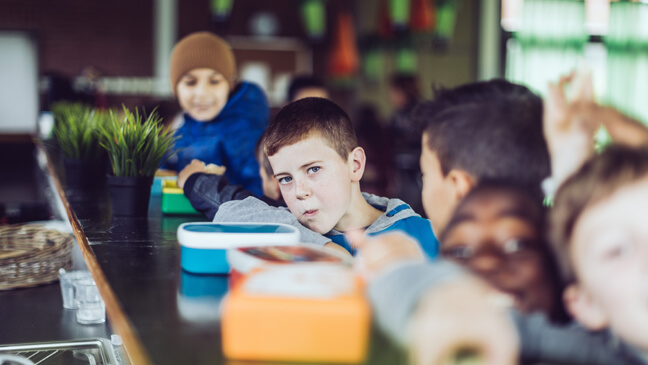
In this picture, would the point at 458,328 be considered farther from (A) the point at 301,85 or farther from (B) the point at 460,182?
(A) the point at 301,85

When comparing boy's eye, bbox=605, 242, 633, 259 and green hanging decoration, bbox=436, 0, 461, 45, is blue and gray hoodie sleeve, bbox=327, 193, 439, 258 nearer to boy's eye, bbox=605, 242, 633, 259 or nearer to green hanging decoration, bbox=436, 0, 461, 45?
boy's eye, bbox=605, 242, 633, 259

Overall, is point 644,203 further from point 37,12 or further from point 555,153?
point 37,12

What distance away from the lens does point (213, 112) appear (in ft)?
8.27

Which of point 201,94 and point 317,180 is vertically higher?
point 201,94

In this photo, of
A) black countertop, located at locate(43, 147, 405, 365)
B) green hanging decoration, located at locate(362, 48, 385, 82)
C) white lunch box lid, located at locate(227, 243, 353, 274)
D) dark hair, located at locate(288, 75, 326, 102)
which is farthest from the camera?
green hanging decoration, located at locate(362, 48, 385, 82)

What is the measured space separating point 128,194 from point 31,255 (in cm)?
37

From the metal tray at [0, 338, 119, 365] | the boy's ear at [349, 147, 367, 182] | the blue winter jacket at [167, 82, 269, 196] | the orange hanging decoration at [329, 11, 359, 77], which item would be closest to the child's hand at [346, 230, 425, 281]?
the boy's ear at [349, 147, 367, 182]

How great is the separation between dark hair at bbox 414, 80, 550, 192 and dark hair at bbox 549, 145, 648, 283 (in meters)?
0.09

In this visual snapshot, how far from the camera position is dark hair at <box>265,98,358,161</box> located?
4.83 feet

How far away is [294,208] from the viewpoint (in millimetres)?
1467

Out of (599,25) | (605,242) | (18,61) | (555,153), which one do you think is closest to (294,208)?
(555,153)

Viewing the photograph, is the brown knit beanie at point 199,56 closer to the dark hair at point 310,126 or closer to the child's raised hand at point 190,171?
the child's raised hand at point 190,171

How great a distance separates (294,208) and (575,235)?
30.8 inches

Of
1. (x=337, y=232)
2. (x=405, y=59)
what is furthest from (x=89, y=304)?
(x=405, y=59)
